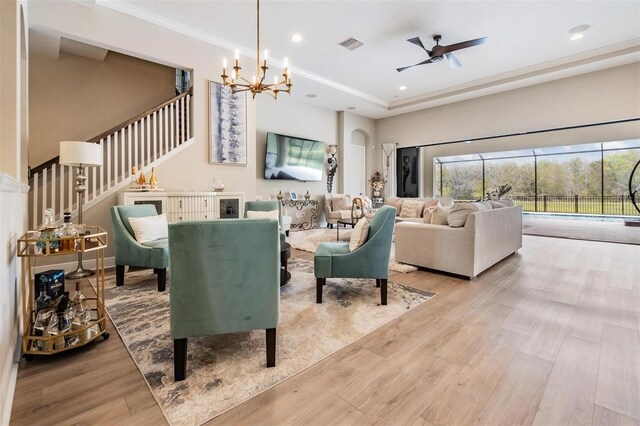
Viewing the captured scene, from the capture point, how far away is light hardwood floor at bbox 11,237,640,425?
4.50ft

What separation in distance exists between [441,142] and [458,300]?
6058 millimetres

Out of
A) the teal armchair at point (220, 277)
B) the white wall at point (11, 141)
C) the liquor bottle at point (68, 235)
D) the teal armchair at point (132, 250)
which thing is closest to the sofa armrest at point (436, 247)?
the teal armchair at point (220, 277)

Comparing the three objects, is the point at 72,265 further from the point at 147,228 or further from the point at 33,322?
the point at 33,322

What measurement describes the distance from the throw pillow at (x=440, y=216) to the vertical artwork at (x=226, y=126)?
326cm

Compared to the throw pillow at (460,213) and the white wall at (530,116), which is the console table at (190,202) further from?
the white wall at (530,116)

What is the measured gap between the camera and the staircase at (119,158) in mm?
3627

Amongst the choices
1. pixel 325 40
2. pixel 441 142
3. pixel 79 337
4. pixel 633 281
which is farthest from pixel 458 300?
pixel 441 142

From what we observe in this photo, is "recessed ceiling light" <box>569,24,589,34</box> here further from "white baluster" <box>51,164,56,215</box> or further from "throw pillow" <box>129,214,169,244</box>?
"white baluster" <box>51,164,56,215</box>

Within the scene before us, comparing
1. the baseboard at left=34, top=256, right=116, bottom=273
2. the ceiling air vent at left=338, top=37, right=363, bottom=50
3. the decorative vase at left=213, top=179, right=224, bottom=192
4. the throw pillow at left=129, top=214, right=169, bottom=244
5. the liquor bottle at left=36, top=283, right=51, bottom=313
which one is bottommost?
the baseboard at left=34, top=256, right=116, bottom=273

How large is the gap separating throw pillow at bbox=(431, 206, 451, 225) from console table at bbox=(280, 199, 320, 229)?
4141 millimetres

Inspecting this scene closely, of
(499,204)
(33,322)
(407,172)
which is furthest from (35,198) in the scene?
(407,172)

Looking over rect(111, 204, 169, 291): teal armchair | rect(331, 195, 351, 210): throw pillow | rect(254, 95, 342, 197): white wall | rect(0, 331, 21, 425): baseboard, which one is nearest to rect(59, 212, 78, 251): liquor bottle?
rect(0, 331, 21, 425): baseboard

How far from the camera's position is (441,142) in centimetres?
784

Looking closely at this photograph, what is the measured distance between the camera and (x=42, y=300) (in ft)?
6.42
